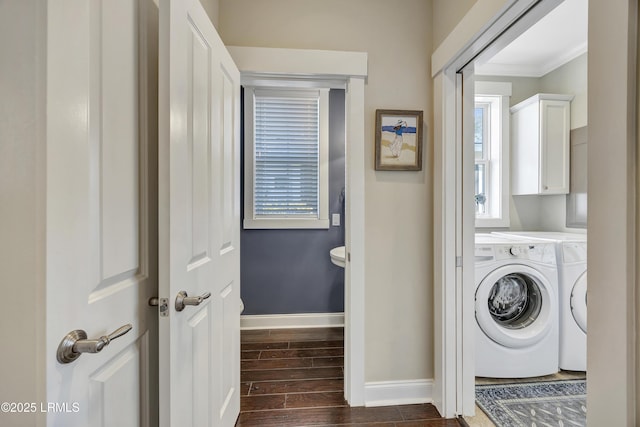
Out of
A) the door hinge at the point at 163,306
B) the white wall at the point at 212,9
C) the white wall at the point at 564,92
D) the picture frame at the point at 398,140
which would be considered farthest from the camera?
the white wall at the point at 564,92

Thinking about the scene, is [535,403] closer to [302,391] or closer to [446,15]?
[302,391]

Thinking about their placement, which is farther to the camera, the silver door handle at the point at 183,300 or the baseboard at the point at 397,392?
the baseboard at the point at 397,392

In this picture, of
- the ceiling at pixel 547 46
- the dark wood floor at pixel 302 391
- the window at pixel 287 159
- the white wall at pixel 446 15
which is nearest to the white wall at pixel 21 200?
the dark wood floor at pixel 302 391

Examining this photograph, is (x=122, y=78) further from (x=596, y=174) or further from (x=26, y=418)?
(x=596, y=174)

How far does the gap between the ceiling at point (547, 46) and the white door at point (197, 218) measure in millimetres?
2029

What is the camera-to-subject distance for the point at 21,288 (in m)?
0.55

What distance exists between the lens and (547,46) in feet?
8.11

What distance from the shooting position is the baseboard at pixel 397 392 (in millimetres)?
1805

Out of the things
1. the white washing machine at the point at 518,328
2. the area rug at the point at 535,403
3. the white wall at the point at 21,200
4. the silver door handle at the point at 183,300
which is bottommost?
the area rug at the point at 535,403

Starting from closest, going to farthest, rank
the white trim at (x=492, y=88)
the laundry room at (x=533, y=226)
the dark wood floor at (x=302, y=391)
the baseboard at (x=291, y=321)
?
1. the dark wood floor at (x=302, y=391)
2. the laundry room at (x=533, y=226)
3. the white trim at (x=492, y=88)
4. the baseboard at (x=291, y=321)

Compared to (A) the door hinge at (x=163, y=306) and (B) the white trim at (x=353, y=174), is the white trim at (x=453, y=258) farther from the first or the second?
(A) the door hinge at (x=163, y=306)

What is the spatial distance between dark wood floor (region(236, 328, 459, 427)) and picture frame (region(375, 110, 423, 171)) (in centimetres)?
144

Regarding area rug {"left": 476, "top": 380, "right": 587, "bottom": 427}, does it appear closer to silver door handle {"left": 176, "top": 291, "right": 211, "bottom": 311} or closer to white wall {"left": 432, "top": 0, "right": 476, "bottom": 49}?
silver door handle {"left": 176, "top": 291, "right": 211, "bottom": 311}

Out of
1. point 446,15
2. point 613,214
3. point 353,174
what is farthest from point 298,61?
point 613,214
